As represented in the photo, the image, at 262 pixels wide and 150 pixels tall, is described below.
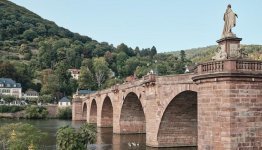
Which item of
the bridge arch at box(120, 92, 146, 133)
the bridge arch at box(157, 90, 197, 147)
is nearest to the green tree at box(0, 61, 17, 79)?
the bridge arch at box(120, 92, 146, 133)

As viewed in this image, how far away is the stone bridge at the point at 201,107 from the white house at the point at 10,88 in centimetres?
8495

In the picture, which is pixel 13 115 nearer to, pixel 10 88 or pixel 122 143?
pixel 10 88

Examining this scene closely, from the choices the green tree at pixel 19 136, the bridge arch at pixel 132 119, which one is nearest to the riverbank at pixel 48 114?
the bridge arch at pixel 132 119

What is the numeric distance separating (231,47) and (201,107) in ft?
15.2

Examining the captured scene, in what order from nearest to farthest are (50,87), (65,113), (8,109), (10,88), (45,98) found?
(8,109)
(65,113)
(45,98)
(10,88)
(50,87)

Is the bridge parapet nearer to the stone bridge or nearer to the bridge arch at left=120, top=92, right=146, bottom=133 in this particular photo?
the stone bridge

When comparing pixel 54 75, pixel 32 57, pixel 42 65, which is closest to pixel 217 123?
pixel 54 75

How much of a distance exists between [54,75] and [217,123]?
134605 millimetres

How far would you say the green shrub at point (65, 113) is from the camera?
119625 millimetres

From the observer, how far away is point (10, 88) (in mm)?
138875

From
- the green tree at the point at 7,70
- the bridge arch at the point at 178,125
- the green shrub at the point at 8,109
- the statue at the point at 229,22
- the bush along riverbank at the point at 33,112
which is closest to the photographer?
the statue at the point at 229,22

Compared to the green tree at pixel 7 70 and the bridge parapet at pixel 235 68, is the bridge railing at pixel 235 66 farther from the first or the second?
the green tree at pixel 7 70

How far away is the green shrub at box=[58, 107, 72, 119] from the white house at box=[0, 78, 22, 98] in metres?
25.4

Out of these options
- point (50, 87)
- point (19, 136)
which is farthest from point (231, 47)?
point (50, 87)
